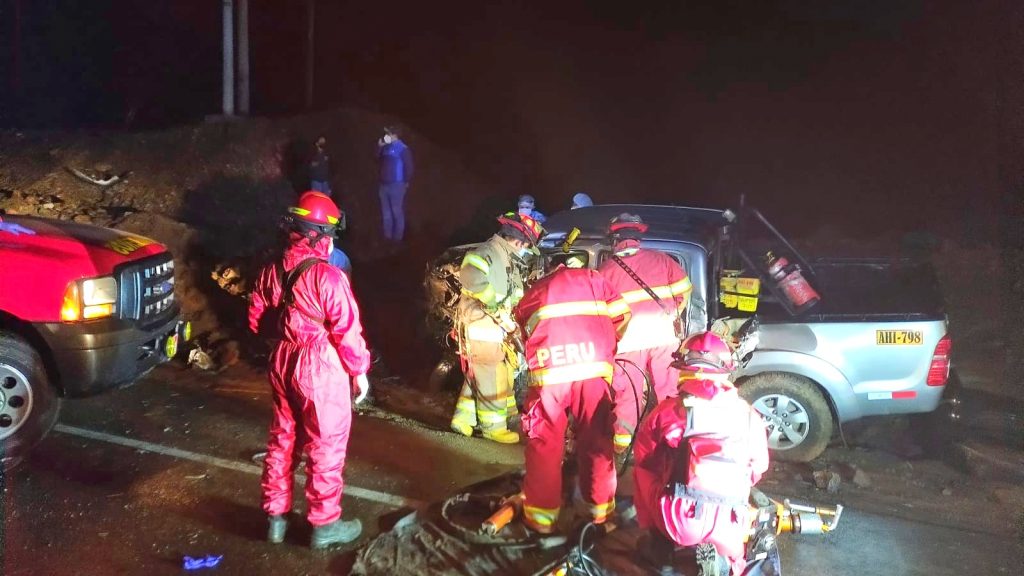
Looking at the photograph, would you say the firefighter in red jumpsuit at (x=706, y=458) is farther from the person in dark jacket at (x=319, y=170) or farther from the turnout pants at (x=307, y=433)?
the person in dark jacket at (x=319, y=170)

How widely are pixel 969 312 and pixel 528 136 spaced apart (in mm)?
14880

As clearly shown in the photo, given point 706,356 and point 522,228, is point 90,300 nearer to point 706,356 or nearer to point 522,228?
point 522,228

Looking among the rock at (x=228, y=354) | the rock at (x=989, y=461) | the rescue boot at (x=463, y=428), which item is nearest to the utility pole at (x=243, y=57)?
the rock at (x=228, y=354)

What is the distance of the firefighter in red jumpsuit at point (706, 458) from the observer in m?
3.29

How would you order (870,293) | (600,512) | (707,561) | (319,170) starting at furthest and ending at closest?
(319,170) → (870,293) → (600,512) → (707,561)

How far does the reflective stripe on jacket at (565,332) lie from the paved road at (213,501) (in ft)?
4.77

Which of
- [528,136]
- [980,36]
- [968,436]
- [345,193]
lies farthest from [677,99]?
[968,436]

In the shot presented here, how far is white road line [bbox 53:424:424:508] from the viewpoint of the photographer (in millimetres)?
4949

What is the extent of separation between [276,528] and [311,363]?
1.03m

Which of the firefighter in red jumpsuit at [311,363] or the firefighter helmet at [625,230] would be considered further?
the firefighter helmet at [625,230]

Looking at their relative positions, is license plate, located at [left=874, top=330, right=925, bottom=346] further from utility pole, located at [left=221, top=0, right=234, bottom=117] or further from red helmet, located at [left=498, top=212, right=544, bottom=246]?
utility pole, located at [left=221, top=0, right=234, bottom=117]

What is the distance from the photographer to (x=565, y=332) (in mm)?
4172

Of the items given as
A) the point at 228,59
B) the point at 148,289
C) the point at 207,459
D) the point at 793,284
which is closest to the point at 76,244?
the point at 148,289

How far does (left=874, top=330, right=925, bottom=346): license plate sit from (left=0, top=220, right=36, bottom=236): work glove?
19.6 feet
